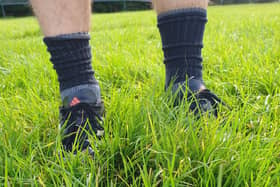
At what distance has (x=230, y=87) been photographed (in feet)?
3.07

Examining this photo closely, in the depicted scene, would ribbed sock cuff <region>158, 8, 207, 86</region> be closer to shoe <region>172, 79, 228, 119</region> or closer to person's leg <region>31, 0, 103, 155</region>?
shoe <region>172, 79, 228, 119</region>

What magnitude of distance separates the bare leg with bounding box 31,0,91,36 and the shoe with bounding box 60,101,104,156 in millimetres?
208

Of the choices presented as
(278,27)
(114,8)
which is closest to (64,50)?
(278,27)

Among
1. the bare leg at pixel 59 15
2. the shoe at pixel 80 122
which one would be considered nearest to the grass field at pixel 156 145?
the shoe at pixel 80 122

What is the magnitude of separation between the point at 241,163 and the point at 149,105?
269 millimetres

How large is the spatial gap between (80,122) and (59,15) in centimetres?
30

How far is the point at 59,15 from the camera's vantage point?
2.45 feet

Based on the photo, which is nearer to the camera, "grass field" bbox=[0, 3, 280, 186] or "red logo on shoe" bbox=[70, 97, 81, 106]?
"grass field" bbox=[0, 3, 280, 186]

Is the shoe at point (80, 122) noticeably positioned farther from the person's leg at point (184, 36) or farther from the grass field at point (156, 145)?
the person's leg at point (184, 36)

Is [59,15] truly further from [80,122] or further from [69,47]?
[80,122]

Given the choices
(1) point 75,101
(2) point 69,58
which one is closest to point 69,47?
(2) point 69,58

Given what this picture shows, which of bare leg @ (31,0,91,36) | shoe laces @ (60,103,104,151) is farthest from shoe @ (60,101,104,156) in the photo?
bare leg @ (31,0,91,36)

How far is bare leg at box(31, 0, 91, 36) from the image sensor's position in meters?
0.75

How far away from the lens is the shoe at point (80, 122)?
0.62 meters
